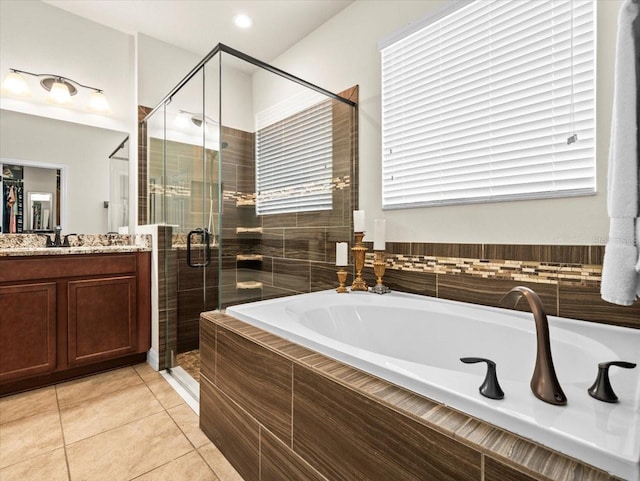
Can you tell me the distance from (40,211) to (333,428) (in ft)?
8.88

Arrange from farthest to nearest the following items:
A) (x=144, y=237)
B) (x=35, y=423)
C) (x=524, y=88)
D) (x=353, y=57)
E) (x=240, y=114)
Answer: (x=144, y=237), (x=353, y=57), (x=240, y=114), (x=35, y=423), (x=524, y=88)

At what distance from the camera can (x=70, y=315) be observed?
219 centimetres

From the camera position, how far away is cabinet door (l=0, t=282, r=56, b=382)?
1.97 meters

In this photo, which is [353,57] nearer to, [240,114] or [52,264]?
[240,114]

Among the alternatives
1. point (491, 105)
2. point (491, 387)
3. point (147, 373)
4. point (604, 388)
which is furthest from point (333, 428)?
point (147, 373)

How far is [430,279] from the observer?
1.90m

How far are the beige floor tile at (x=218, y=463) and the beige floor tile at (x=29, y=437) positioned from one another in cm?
71

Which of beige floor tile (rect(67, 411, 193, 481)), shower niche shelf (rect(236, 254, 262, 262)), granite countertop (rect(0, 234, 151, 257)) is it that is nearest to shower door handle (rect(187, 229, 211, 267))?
shower niche shelf (rect(236, 254, 262, 262))

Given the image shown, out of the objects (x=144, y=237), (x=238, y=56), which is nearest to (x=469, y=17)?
(x=238, y=56)

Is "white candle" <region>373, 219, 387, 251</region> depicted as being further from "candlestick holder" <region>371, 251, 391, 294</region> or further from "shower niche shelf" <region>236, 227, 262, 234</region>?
"shower niche shelf" <region>236, 227, 262, 234</region>

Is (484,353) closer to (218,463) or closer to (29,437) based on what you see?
(218,463)

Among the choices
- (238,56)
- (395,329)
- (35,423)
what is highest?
(238,56)

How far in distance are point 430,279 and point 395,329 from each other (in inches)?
15.0

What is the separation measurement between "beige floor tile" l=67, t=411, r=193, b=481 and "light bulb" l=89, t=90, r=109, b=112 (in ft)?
7.96
